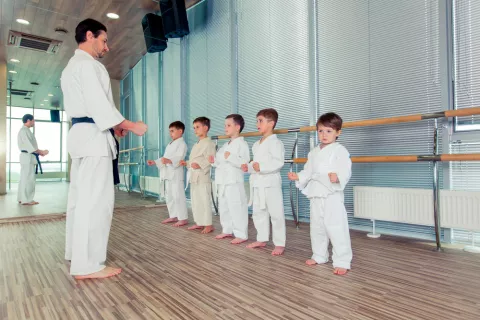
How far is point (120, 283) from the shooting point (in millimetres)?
1735

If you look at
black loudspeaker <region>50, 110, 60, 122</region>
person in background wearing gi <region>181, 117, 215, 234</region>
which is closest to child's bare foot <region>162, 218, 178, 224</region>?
person in background wearing gi <region>181, 117, 215, 234</region>

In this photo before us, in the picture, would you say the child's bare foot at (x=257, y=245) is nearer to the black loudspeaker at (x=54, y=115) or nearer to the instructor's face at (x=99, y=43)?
the instructor's face at (x=99, y=43)

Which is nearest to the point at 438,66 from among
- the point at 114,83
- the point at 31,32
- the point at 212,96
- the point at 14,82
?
the point at 212,96

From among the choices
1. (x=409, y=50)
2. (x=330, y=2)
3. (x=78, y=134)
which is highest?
(x=330, y=2)

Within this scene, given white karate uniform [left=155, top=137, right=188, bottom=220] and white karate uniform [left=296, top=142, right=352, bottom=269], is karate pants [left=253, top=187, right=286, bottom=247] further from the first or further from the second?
white karate uniform [left=155, top=137, right=188, bottom=220]

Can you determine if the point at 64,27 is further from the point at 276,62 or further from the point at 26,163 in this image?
the point at 276,62

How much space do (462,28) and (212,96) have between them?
124 inches

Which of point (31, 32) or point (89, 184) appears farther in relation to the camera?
point (31, 32)

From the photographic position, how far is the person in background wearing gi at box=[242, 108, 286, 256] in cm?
236

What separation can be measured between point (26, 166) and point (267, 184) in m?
4.64

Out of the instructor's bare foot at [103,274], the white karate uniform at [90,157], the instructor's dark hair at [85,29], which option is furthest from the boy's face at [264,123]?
the instructor's bare foot at [103,274]

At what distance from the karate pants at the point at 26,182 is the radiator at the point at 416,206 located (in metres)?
5.07

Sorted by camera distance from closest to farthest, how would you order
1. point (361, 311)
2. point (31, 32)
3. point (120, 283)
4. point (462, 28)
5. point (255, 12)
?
point (361, 311), point (120, 283), point (462, 28), point (255, 12), point (31, 32)

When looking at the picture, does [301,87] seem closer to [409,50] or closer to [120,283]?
[409,50]
